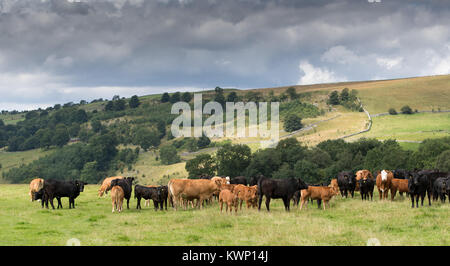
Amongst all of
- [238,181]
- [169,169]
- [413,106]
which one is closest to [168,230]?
[238,181]

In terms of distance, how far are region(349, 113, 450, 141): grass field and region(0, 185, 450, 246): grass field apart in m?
81.9

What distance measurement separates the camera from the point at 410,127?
360 feet

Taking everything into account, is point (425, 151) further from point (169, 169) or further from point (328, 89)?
point (328, 89)

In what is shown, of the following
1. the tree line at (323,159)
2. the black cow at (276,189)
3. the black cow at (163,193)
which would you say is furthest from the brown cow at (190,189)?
the tree line at (323,159)

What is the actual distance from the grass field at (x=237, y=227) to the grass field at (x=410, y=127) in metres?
81.9

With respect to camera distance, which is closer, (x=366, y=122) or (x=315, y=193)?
(x=315, y=193)

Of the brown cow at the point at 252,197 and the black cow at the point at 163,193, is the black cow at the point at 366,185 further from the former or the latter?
the black cow at the point at 163,193

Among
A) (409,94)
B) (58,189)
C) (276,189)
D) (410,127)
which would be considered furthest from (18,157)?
(276,189)

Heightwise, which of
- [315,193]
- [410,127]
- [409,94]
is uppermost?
[409,94]

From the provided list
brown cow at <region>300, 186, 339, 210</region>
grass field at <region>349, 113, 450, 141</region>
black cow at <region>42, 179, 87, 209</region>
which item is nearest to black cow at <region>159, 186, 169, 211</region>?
black cow at <region>42, 179, 87, 209</region>

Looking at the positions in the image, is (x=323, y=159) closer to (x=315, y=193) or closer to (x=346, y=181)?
(x=346, y=181)

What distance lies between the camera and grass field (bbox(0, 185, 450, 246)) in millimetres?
14617

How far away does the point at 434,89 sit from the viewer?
145 meters

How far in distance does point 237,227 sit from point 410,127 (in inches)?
4080
